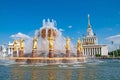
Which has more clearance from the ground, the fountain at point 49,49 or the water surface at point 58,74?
the fountain at point 49,49

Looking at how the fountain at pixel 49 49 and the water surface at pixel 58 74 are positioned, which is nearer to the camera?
the water surface at pixel 58 74

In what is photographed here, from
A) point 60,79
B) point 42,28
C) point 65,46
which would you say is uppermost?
point 42,28

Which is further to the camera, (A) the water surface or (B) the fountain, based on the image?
(B) the fountain

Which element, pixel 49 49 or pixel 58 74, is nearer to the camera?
pixel 58 74

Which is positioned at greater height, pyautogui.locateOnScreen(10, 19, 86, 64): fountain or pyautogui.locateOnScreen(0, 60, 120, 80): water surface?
pyautogui.locateOnScreen(10, 19, 86, 64): fountain

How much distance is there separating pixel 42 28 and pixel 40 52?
855 centimetres

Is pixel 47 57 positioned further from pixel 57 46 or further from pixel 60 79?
pixel 60 79

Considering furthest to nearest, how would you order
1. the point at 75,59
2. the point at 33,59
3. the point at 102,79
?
the point at 75,59 < the point at 33,59 < the point at 102,79

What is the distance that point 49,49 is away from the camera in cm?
6106

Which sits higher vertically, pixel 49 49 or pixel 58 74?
pixel 49 49

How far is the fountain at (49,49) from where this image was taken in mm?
59875

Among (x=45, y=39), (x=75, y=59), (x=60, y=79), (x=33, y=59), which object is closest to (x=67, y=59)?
(x=75, y=59)

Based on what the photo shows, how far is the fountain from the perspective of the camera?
59.9 meters

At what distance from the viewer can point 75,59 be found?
2511 inches
